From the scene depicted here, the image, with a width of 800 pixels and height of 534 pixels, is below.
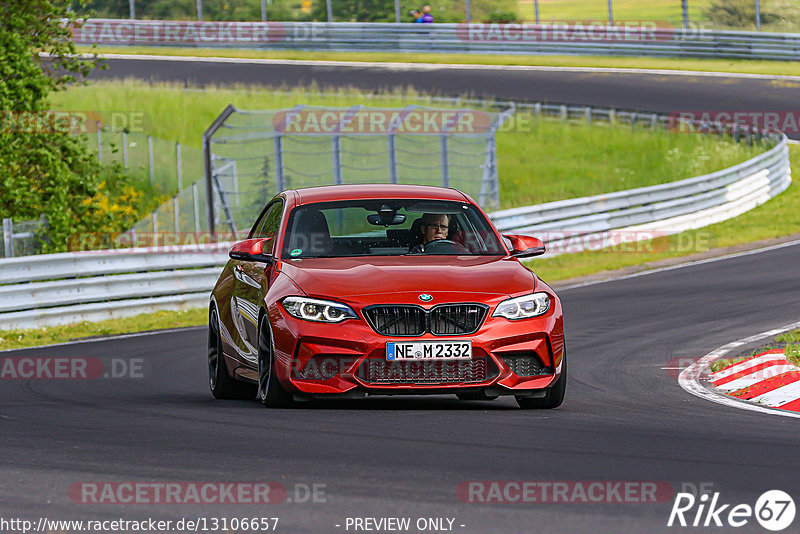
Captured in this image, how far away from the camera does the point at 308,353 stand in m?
8.25

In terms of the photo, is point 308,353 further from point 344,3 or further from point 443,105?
point 344,3

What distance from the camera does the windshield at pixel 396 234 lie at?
9.40 m

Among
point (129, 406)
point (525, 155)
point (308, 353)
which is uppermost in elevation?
point (308, 353)

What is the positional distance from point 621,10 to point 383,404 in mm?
70295

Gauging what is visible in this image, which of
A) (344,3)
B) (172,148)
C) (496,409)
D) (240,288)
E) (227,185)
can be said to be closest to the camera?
(496,409)

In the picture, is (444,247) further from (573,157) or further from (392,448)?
(573,157)

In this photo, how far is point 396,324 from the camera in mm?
8273

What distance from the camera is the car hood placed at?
8367 mm

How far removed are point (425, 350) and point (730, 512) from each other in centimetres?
302

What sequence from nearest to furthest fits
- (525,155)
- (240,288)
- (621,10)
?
(240,288), (525,155), (621,10)

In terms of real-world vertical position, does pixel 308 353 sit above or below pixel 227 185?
above

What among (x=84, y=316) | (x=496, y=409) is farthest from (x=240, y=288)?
(x=84, y=316)

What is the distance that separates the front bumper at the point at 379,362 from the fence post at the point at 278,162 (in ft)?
51.1

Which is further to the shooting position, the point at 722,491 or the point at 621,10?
the point at 621,10
